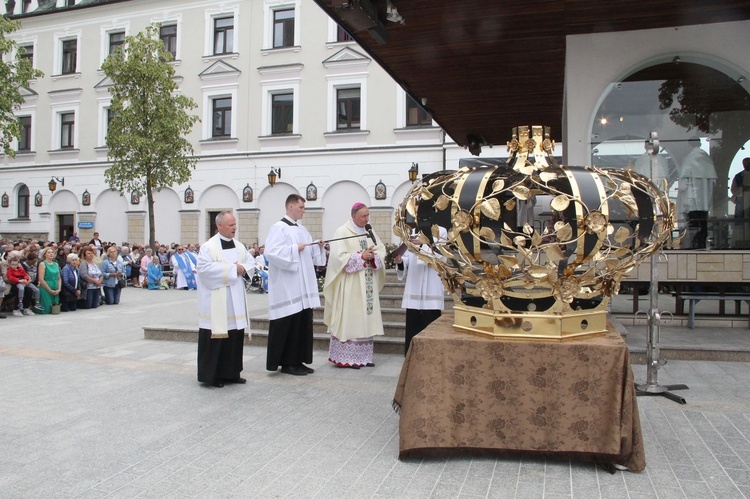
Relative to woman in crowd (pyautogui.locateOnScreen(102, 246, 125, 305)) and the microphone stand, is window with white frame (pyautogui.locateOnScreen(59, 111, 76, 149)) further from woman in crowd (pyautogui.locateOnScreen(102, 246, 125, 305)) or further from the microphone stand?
the microphone stand

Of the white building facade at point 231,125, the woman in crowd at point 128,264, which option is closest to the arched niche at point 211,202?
the white building facade at point 231,125

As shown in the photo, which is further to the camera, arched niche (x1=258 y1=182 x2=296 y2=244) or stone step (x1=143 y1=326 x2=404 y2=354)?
arched niche (x1=258 y1=182 x2=296 y2=244)

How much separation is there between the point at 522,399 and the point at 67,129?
97.1 feet

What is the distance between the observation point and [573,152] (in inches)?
281

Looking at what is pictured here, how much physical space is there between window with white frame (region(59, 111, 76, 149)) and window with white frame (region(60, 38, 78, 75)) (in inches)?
78.1

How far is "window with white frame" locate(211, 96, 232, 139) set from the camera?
25.4 meters

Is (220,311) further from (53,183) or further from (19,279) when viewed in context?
(53,183)

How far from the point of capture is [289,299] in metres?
6.61

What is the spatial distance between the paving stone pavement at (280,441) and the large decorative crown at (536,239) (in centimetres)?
93

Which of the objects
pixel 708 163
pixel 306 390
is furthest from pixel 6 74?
pixel 708 163

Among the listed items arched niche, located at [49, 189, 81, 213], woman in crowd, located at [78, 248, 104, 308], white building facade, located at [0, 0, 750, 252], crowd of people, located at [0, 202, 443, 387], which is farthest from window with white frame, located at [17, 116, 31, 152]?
crowd of people, located at [0, 202, 443, 387]

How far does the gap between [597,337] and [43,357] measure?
691cm

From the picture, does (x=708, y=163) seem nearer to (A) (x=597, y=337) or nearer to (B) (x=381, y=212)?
(A) (x=597, y=337)

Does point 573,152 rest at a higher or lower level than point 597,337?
higher
